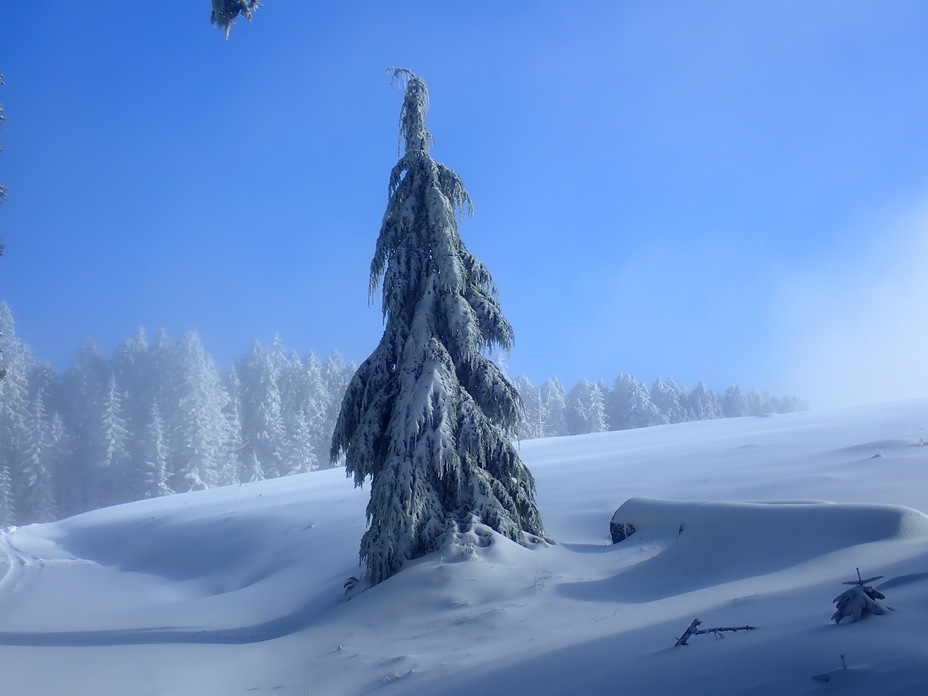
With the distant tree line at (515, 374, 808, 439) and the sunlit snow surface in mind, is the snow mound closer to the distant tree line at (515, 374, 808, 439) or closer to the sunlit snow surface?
the sunlit snow surface

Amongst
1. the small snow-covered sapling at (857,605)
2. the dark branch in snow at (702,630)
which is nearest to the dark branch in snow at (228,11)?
the dark branch in snow at (702,630)

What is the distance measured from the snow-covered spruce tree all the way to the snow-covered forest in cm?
3233

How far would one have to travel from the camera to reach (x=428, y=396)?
11039mm

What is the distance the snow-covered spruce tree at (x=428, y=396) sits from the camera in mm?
10812

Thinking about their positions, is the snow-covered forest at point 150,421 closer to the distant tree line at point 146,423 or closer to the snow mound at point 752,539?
the distant tree line at point 146,423

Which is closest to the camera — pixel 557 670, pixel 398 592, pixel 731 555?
pixel 557 670

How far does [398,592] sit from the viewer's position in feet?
30.7

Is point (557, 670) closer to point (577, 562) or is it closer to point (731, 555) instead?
point (731, 555)

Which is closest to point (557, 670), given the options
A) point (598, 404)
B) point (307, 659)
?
point (307, 659)

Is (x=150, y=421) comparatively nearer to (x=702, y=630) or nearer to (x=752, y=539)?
(x=752, y=539)

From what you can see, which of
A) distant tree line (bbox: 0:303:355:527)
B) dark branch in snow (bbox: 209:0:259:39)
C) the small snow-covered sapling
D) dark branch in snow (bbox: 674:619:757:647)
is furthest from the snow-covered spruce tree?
distant tree line (bbox: 0:303:355:527)

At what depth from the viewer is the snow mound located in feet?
25.8

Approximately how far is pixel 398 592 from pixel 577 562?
9.18ft

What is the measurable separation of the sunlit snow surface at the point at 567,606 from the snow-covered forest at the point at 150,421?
28345 mm
